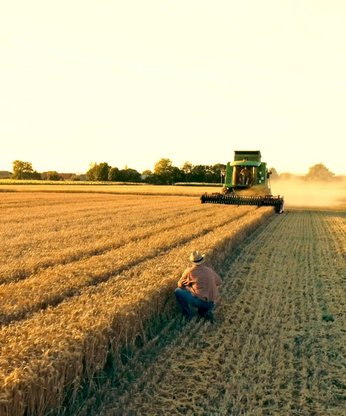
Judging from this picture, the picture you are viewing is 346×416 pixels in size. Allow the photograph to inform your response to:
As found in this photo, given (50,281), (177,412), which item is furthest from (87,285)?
(177,412)

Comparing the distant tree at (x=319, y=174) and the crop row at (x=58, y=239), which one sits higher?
the distant tree at (x=319, y=174)

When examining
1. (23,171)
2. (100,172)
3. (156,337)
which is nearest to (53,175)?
(23,171)

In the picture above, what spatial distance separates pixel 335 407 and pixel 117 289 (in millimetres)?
4024

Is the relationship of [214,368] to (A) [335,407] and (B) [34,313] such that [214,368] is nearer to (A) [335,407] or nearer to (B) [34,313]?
(A) [335,407]

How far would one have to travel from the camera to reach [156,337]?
761 cm

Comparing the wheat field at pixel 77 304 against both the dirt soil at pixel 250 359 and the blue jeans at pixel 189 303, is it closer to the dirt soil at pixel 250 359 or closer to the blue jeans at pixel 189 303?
the blue jeans at pixel 189 303

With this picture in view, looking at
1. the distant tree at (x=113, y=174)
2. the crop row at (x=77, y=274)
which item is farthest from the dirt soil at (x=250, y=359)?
the distant tree at (x=113, y=174)

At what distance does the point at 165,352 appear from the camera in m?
7.32

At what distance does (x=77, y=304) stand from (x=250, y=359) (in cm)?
274

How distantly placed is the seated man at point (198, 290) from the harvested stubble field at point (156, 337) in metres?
0.26

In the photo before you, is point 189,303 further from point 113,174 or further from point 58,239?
point 113,174

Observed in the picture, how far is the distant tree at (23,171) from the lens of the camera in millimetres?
129413

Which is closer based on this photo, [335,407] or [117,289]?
[335,407]

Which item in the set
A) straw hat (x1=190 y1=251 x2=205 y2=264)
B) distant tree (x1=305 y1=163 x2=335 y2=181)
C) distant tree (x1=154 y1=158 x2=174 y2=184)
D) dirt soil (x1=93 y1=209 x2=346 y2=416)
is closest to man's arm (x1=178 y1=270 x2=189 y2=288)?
straw hat (x1=190 y1=251 x2=205 y2=264)
